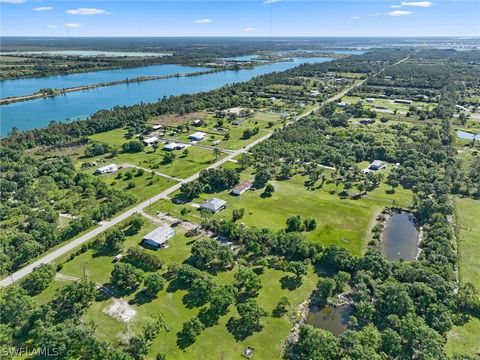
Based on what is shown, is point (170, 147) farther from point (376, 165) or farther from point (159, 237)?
point (376, 165)

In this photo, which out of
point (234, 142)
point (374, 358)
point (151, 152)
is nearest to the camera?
point (374, 358)

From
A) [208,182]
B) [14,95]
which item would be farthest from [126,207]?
[14,95]

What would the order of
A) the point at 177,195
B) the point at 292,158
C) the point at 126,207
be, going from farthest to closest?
the point at 292,158 < the point at 177,195 < the point at 126,207

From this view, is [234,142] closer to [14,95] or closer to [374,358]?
[374,358]

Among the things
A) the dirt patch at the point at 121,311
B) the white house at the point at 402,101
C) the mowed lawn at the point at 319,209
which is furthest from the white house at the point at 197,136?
the white house at the point at 402,101

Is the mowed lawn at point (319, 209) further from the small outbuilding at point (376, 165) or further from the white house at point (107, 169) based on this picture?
the white house at point (107, 169)

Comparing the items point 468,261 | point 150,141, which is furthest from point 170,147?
point 468,261
